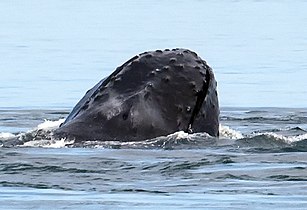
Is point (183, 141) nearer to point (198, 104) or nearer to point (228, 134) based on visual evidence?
point (198, 104)

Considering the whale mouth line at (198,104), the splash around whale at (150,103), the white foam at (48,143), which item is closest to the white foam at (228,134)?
the splash around whale at (150,103)

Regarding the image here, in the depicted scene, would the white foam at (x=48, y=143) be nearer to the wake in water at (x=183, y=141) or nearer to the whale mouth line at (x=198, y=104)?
the wake in water at (x=183, y=141)

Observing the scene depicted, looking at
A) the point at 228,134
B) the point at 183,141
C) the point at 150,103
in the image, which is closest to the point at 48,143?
the point at 150,103

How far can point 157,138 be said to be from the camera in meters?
12.1

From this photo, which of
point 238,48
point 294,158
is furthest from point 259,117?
point 238,48

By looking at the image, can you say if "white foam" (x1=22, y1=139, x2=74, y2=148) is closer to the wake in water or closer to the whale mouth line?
the wake in water

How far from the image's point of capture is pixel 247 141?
13.3 m

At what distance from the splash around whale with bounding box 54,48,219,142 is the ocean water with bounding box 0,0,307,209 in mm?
99

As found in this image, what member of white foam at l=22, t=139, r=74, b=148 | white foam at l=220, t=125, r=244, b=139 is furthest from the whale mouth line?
white foam at l=220, t=125, r=244, b=139

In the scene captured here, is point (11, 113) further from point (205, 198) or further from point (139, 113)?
point (205, 198)

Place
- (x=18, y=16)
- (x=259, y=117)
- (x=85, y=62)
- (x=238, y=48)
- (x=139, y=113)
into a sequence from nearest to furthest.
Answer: (x=139, y=113), (x=259, y=117), (x=85, y=62), (x=238, y=48), (x=18, y=16)

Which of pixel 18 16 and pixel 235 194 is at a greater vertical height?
pixel 18 16

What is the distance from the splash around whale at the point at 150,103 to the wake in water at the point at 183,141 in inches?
2.2

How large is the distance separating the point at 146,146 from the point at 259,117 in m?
5.49
